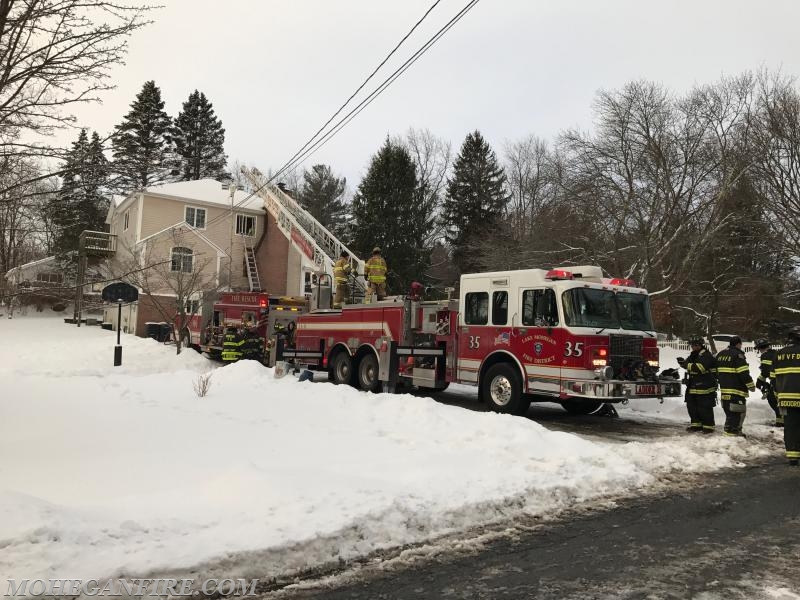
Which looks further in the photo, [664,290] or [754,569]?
[664,290]

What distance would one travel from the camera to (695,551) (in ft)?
14.4

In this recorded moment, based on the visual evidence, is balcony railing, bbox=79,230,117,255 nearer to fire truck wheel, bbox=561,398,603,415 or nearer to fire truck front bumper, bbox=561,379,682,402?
fire truck wheel, bbox=561,398,603,415

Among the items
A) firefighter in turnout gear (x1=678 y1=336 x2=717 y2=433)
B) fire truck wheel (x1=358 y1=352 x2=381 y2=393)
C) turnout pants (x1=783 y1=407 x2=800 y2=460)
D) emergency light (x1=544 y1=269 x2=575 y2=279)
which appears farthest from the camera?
fire truck wheel (x1=358 y1=352 x2=381 y2=393)

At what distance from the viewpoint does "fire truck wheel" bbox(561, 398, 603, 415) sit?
37.6ft

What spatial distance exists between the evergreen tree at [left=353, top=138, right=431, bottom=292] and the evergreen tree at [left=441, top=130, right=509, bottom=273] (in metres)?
6.30

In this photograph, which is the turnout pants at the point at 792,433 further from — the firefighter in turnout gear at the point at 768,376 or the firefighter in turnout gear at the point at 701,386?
the firefighter in turnout gear at the point at 768,376

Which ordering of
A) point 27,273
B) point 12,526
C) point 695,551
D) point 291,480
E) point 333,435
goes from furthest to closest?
point 27,273
point 333,435
point 291,480
point 695,551
point 12,526

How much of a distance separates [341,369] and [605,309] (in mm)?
6812

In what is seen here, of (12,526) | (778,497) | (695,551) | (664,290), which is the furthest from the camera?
(664,290)

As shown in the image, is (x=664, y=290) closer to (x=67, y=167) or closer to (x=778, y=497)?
(x=778, y=497)

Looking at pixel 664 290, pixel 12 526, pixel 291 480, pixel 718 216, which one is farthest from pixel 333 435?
pixel 718 216

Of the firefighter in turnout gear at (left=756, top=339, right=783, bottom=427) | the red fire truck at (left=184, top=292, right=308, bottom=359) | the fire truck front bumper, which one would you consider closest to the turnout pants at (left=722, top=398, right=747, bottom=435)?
the fire truck front bumper

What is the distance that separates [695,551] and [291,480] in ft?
10.7

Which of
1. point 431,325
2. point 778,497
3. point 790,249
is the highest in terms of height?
point 790,249
